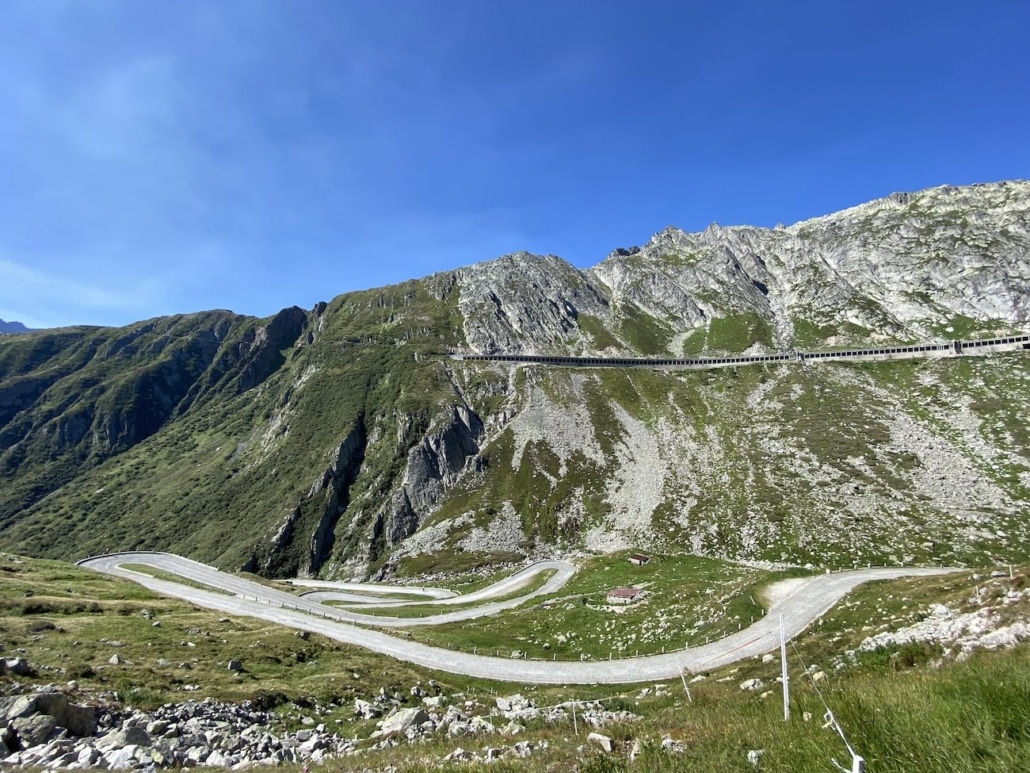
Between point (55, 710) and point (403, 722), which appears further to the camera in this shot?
point (403, 722)

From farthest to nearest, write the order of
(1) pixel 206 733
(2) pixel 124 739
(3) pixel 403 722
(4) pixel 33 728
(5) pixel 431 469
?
(5) pixel 431 469, (3) pixel 403 722, (1) pixel 206 733, (2) pixel 124 739, (4) pixel 33 728

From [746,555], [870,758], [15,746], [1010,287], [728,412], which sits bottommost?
[746,555]

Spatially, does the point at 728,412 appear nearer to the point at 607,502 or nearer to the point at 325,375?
the point at 607,502

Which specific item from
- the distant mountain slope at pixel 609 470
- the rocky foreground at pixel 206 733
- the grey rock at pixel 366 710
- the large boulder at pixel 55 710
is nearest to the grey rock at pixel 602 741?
the rocky foreground at pixel 206 733

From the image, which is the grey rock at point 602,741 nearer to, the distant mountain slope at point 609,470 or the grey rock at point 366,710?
the grey rock at point 366,710

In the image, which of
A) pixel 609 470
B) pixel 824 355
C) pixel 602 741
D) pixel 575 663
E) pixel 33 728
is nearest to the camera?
pixel 602 741

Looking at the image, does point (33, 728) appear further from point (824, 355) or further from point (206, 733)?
point (824, 355)

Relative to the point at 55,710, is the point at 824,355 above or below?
above

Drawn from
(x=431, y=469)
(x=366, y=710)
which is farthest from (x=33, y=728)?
(x=431, y=469)

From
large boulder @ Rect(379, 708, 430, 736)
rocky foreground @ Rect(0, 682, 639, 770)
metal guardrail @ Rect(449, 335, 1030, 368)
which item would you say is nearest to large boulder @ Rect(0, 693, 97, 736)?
rocky foreground @ Rect(0, 682, 639, 770)

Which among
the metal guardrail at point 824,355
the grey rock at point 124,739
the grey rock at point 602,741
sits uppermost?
the metal guardrail at point 824,355

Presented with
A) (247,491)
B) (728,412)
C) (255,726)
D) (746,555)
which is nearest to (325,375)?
(247,491)
